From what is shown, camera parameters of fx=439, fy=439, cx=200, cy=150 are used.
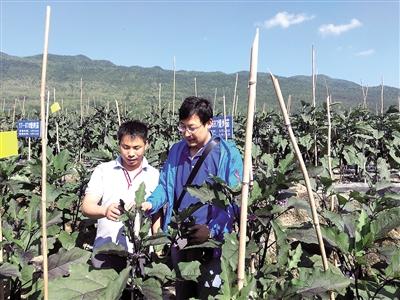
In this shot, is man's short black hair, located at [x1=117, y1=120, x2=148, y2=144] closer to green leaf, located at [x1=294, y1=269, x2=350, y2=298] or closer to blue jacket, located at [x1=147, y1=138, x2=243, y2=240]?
blue jacket, located at [x1=147, y1=138, x2=243, y2=240]

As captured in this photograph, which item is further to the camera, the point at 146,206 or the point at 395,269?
the point at 146,206

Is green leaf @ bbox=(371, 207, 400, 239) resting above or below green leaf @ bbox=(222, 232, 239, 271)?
above

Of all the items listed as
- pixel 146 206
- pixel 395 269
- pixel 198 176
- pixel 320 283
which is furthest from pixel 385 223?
pixel 146 206

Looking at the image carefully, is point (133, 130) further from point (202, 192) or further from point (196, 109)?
point (202, 192)

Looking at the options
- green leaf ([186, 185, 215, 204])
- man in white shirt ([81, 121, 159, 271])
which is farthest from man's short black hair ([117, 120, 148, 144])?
green leaf ([186, 185, 215, 204])

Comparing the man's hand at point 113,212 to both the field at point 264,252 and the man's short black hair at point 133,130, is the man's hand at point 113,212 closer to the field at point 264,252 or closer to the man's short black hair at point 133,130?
the field at point 264,252

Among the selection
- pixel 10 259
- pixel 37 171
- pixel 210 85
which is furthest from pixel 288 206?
pixel 210 85

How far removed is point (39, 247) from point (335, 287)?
4.94 ft

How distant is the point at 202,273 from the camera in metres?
1.79

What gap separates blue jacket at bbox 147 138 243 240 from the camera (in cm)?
186

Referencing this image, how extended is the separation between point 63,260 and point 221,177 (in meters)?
0.79

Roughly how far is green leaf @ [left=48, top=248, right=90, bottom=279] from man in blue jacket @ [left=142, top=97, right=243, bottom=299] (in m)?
0.37

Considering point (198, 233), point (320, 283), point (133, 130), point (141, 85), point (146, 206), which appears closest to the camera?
point (320, 283)

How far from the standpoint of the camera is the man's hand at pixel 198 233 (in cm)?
176
